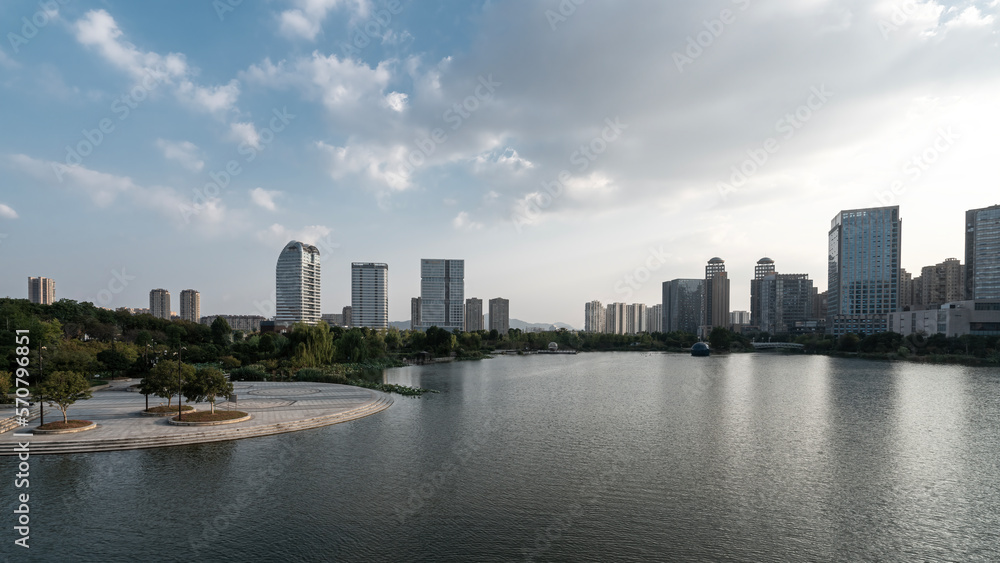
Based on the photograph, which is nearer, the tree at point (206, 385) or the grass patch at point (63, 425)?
the grass patch at point (63, 425)

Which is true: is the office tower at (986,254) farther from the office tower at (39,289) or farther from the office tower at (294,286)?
the office tower at (39,289)

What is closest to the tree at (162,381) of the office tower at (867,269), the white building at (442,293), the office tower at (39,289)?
the office tower at (39,289)

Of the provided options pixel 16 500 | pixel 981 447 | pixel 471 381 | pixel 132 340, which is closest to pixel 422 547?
pixel 16 500

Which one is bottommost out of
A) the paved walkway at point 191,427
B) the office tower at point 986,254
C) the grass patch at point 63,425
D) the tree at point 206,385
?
the paved walkway at point 191,427

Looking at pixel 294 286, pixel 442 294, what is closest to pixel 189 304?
pixel 294 286

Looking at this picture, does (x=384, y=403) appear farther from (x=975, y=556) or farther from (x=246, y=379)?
(x=975, y=556)

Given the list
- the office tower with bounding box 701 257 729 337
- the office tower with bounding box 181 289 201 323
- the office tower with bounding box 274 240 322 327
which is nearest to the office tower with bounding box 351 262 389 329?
the office tower with bounding box 274 240 322 327

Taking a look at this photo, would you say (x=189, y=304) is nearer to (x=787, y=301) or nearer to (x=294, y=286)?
(x=294, y=286)

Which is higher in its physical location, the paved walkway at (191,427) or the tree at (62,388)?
the tree at (62,388)
